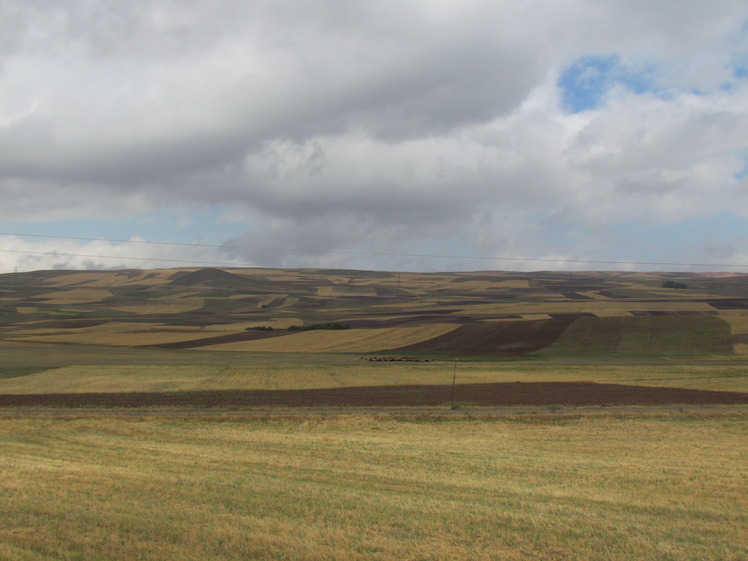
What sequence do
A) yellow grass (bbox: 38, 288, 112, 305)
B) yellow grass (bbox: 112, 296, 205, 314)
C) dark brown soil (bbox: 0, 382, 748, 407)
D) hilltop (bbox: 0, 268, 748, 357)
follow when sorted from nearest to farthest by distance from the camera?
dark brown soil (bbox: 0, 382, 748, 407) < hilltop (bbox: 0, 268, 748, 357) < yellow grass (bbox: 112, 296, 205, 314) < yellow grass (bbox: 38, 288, 112, 305)

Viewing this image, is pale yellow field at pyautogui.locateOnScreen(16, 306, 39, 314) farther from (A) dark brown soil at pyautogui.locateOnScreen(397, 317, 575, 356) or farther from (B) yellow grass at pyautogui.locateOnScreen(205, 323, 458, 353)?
(A) dark brown soil at pyautogui.locateOnScreen(397, 317, 575, 356)

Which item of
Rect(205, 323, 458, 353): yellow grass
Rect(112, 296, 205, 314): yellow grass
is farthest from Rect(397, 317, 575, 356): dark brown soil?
Rect(112, 296, 205, 314): yellow grass

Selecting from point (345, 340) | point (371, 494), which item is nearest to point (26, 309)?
point (345, 340)

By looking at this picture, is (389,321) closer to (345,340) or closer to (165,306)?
(345,340)

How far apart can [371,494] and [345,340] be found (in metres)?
72.7

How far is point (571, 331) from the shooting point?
280 feet

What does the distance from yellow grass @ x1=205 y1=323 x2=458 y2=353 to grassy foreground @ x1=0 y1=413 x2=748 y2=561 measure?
5470cm

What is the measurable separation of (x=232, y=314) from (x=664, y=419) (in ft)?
417

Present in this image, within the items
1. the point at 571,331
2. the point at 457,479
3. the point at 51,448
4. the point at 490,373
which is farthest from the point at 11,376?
the point at 571,331

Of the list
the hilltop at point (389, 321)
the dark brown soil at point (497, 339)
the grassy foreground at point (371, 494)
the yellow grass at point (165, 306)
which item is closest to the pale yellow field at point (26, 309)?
the hilltop at point (389, 321)

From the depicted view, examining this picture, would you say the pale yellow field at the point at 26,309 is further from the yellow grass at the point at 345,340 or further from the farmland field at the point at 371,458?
the farmland field at the point at 371,458

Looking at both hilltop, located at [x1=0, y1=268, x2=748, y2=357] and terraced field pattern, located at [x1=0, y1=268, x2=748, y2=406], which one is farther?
hilltop, located at [x1=0, y1=268, x2=748, y2=357]

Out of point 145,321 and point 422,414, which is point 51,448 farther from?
point 145,321

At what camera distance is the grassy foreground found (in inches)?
397
